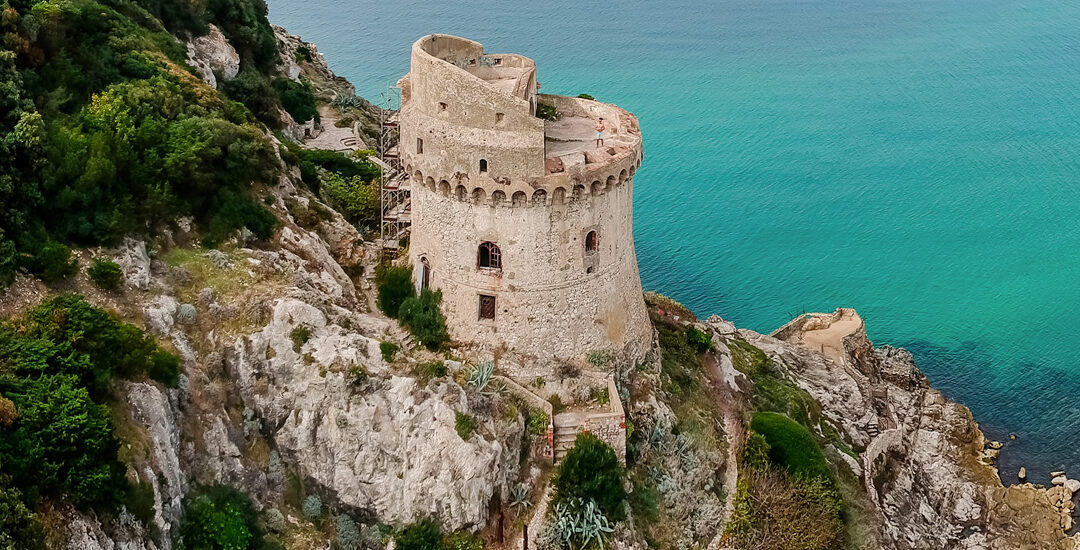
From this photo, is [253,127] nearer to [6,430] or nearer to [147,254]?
[147,254]

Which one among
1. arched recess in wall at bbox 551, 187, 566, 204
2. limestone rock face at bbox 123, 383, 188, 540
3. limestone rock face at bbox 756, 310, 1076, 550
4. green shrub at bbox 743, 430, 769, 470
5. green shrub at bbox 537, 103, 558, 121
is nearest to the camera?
limestone rock face at bbox 123, 383, 188, 540

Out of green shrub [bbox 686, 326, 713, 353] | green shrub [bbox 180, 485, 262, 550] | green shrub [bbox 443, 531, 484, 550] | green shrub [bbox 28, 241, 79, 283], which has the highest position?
green shrub [bbox 28, 241, 79, 283]

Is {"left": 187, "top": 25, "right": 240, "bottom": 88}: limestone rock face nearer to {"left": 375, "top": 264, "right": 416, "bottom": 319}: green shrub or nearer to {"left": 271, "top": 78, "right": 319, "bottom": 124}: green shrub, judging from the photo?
{"left": 271, "top": 78, "right": 319, "bottom": 124}: green shrub

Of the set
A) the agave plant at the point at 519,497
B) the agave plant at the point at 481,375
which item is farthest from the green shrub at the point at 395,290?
the agave plant at the point at 519,497

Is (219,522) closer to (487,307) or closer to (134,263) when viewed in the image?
(134,263)

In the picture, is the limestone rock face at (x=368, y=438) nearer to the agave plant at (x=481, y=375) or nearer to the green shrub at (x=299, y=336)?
the green shrub at (x=299, y=336)

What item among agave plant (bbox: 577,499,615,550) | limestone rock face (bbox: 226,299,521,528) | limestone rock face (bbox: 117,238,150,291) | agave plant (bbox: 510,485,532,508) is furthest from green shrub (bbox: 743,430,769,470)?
limestone rock face (bbox: 117,238,150,291)

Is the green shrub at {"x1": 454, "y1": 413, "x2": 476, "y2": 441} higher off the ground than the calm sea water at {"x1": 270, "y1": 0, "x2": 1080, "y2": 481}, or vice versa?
the green shrub at {"x1": 454, "y1": 413, "x2": 476, "y2": 441}

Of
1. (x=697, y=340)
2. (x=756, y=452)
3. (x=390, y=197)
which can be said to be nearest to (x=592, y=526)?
(x=756, y=452)

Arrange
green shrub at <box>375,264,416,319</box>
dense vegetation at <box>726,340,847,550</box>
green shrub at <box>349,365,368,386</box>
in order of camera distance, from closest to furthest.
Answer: green shrub at <box>349,365,368,386</box> → dense vegetation at <box>726,340,847,550</box> → green shrub at <box>375,264,416,319</box>
